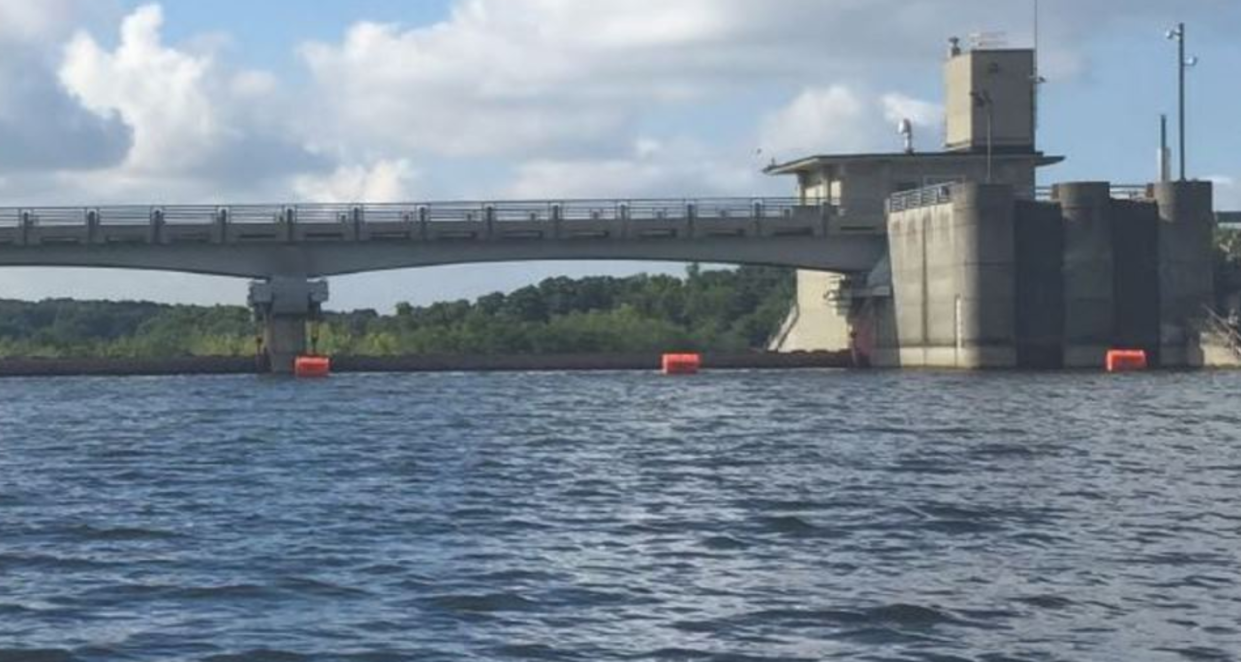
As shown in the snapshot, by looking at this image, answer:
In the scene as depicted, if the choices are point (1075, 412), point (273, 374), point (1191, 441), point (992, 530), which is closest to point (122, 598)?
point (992, 530)

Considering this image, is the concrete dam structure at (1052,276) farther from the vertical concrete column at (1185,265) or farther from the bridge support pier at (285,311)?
the bridge support pier at (285,311)

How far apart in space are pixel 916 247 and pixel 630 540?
71.9 m

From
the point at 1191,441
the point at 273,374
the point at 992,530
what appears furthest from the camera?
the point at 273,374

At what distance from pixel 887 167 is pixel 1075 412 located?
172ft

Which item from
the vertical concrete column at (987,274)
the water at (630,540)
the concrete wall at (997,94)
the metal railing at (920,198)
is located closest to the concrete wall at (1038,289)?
the vertical concrete column at (987,274)

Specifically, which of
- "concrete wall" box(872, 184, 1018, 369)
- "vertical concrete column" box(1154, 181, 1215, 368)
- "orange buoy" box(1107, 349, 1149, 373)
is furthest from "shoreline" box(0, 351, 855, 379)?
"vertical concrete column" box(1154, 181, 1215, 368)

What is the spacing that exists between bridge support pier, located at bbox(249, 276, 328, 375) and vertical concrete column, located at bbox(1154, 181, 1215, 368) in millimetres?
37990

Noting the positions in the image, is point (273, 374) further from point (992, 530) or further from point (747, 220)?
point (992, 530)

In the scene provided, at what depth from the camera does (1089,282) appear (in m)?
95.3

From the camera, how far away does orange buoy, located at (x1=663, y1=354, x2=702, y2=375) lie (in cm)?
10219

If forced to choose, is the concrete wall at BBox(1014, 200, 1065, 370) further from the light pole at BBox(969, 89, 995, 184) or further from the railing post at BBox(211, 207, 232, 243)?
the railing post at BBox(211, 207, 232, 243)

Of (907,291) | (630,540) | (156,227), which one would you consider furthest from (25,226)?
(630,540)

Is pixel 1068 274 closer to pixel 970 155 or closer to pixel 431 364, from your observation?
pixel 970 155

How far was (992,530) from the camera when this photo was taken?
2908 centimetres
